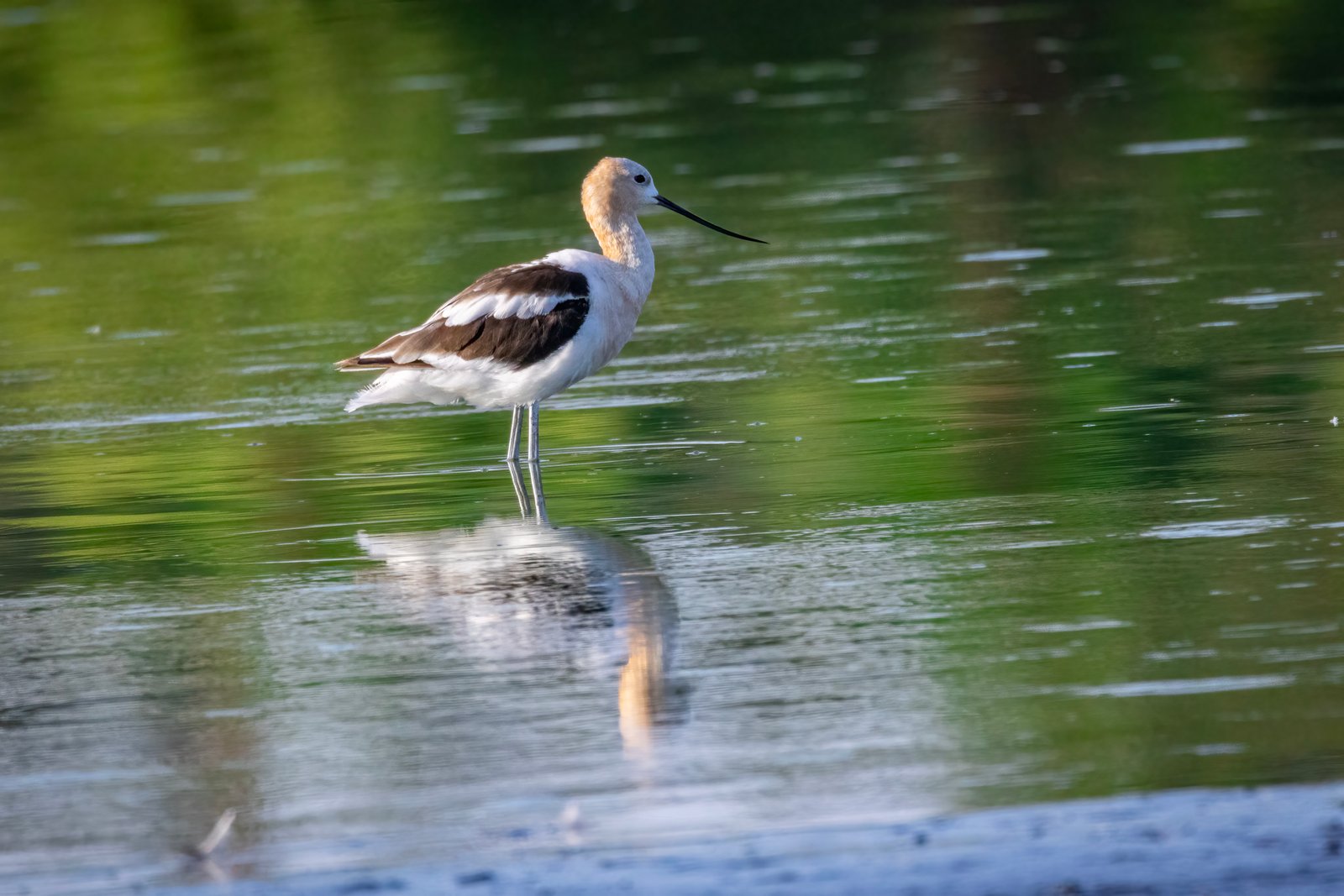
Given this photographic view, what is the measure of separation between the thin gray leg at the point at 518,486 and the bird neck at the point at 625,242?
4.65 feet

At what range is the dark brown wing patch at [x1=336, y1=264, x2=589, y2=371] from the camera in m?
10.6

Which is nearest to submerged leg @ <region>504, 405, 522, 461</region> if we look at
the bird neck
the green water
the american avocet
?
the american avocet

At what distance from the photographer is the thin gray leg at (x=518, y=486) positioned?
9.54m

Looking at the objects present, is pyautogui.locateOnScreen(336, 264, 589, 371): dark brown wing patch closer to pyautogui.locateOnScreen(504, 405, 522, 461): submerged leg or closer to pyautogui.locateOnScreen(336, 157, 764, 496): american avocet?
pyautogui.locateOnScreen(336, 157, 764, 496): american avocet

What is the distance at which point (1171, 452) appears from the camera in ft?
31.5

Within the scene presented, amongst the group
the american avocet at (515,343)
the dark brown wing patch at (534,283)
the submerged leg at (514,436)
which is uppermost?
the dark brown wing patch at (534,283)

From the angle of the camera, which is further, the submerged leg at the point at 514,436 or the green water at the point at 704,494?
the submerged leg at the point at 514,436

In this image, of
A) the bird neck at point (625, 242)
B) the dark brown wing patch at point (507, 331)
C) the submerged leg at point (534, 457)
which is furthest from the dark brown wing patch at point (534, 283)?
the bird neck at point (625, 242)

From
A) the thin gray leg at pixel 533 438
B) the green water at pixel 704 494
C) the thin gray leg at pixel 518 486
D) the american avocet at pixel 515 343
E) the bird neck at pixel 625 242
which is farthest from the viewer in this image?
the bird neck at pixel 625 242

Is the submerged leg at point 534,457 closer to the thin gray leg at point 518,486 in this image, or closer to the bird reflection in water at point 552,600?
the thin gray leg at point 518,486

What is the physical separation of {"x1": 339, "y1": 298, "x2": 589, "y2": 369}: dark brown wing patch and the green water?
491 millimetres

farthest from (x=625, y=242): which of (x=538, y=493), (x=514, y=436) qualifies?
(x=538, y=493)

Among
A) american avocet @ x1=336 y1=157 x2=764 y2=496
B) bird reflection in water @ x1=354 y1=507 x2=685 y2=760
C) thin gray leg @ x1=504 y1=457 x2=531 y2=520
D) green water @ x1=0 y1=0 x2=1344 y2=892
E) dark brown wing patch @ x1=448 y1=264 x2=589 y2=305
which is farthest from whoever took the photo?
dark brown wing patch @ x1=448 y1=264 x2=589 y2=305

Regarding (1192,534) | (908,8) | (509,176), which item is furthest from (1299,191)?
(908,8)
